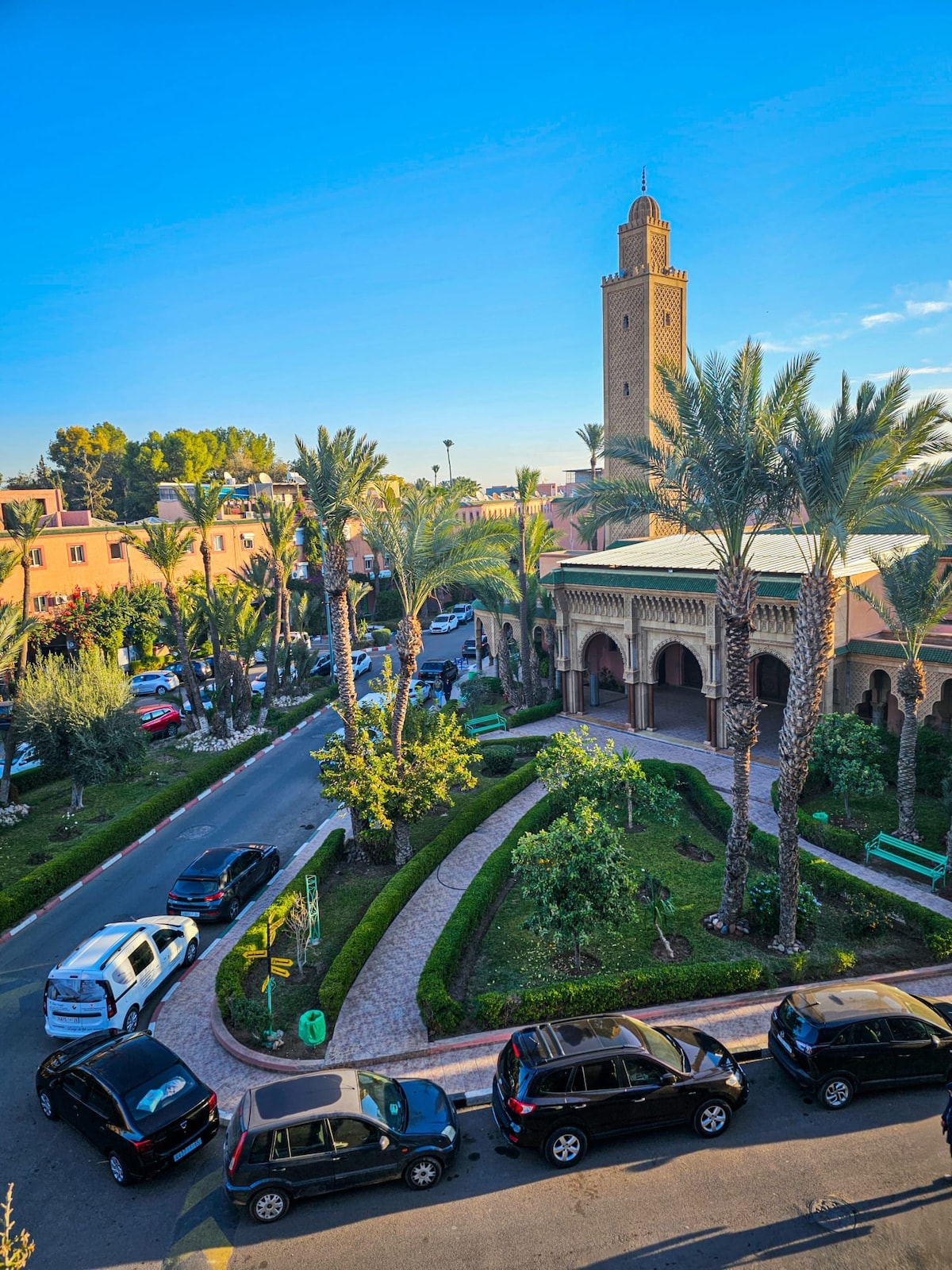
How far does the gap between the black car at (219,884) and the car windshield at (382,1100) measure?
23.6ft

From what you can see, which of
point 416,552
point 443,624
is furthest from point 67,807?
point 443,624

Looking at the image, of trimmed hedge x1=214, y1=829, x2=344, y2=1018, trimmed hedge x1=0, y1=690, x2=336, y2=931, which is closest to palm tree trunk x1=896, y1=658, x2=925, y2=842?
trimmed hedge x1=214, y1=829, x2=344, y2=1018

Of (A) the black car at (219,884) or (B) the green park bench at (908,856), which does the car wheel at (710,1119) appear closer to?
(B) the green park bench at (908,856)

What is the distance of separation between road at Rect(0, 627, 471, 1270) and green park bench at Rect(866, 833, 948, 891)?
43.4ft

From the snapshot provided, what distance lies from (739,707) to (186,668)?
21.3 m

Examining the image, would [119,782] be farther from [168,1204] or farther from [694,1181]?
[694,1181]

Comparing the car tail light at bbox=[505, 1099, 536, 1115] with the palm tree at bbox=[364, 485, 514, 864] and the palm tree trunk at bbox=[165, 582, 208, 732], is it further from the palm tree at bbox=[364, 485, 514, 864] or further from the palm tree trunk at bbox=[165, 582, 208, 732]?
the palm tree trunk at bbox=[165, 582, 208, 732]

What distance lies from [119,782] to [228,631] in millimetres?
6576

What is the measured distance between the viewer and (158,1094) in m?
9.82

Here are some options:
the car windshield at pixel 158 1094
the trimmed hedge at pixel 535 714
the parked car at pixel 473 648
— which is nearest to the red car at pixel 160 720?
the trimmed hedge at pixel 535 714

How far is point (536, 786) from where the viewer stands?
77.0ft

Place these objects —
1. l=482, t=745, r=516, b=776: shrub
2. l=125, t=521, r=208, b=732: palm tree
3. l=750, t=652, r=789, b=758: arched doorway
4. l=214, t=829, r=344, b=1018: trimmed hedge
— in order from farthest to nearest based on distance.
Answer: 1. l=125, t=521, r=208, b=732: palm tree
2. l=750, t=652, r=789, b=758: arched doorway
3. l=482, t=745, r=516, b=776: shrub
4. l=214, t=829, r=344, b=1018: trimmed hedge

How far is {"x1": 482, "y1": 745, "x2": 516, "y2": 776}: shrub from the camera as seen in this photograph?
79.3ft

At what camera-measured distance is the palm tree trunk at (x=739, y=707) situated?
1395 centimetres
